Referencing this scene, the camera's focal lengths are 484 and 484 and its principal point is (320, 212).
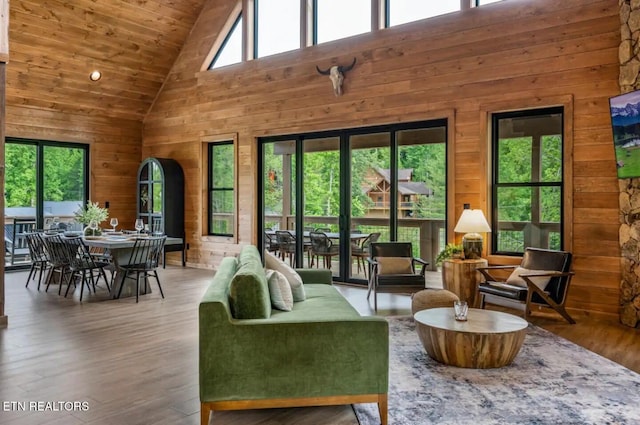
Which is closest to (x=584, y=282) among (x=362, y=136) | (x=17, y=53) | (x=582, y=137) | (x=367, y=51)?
(x=582, y=137)

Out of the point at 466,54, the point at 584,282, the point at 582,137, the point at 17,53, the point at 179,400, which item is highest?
the point at 17,53

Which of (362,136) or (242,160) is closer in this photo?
(362,136)

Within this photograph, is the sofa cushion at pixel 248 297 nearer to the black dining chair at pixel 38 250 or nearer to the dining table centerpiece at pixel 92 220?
the dining table centerpiece at pixel 92 220

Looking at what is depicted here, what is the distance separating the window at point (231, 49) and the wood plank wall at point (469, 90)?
25cm

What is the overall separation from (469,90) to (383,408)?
4634mm

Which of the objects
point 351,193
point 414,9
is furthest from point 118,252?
point 414,9

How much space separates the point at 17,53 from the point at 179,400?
7.18 m

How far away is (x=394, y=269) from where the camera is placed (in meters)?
6.00

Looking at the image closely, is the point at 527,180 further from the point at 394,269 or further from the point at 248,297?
the point at 248,297

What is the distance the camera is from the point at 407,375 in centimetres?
352

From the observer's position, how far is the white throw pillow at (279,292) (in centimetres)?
341

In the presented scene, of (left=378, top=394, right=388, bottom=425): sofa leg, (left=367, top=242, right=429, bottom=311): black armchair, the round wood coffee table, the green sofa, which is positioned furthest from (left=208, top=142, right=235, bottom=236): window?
(left=378, top=394, right=388, bottom=425): sofa leg

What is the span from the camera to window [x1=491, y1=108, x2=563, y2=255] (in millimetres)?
5738

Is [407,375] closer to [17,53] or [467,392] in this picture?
[467,392]
